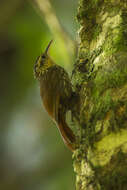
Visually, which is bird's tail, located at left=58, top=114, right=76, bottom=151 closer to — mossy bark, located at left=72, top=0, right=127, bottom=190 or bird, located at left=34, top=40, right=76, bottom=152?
bird, located at left=34, top=40, right=76, bottom=152

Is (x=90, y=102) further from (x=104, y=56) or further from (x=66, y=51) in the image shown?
(x=66, y=51)

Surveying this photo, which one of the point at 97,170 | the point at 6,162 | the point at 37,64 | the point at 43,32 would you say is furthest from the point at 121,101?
the point at 6,162

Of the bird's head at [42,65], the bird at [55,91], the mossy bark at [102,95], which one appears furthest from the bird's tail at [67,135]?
the bird's head at [42,65]

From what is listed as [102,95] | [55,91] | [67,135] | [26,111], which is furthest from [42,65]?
[26,111]

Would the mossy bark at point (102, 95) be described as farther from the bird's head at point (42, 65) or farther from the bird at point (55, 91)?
the bird's head at point (42, 65)

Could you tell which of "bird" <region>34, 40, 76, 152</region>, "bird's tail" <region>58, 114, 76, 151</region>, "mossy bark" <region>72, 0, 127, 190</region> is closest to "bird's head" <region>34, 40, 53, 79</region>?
"bird" <region>34, 40, 76, 152</region>

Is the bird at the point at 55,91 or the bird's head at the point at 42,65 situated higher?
the bird's head at the point at 42,65

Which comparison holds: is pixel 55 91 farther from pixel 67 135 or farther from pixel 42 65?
pixel 67 135
